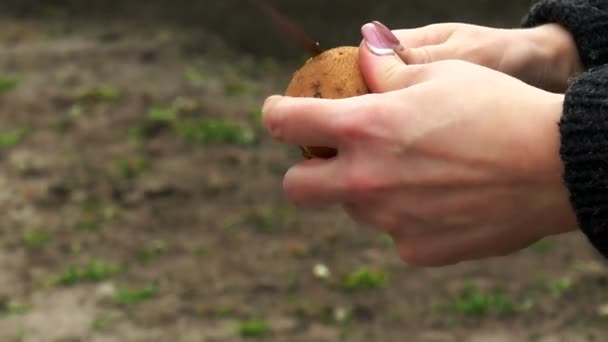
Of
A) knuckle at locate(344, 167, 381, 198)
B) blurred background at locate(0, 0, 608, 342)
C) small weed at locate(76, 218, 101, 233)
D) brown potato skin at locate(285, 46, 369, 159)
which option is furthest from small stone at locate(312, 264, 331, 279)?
knuckle at locate(344, 167, 381, 198)

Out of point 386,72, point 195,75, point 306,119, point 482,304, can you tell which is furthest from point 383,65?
point 195,75

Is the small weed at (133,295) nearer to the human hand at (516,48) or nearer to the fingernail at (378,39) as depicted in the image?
the human hand at (516,48)

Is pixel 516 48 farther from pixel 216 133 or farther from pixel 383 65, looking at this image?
pixel 216 133

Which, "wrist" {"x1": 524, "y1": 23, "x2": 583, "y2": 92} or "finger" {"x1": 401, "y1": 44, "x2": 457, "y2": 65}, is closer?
"finger" {"x1": 401, "y1": 44, "x2": 457, "y2": 65}

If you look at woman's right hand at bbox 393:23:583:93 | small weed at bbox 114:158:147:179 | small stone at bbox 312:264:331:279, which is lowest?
small stone at bbox 312:264:331:279

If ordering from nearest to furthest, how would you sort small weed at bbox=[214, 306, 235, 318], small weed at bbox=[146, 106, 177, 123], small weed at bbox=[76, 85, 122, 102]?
small weed at bbox=[214, 306, 235, 318] < small weed at bbox=[146, 106, 177, 123] < small weed at bbox=[76, 85, 122, 102]

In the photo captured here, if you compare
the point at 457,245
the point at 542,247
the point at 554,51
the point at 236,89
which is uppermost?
the point at 554,51

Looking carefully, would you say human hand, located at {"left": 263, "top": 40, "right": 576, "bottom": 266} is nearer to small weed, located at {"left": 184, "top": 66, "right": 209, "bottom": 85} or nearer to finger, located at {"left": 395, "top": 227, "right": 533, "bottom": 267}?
finger, located at {"left": 395, "top": 227, "right": 533, "bottom": 267}
